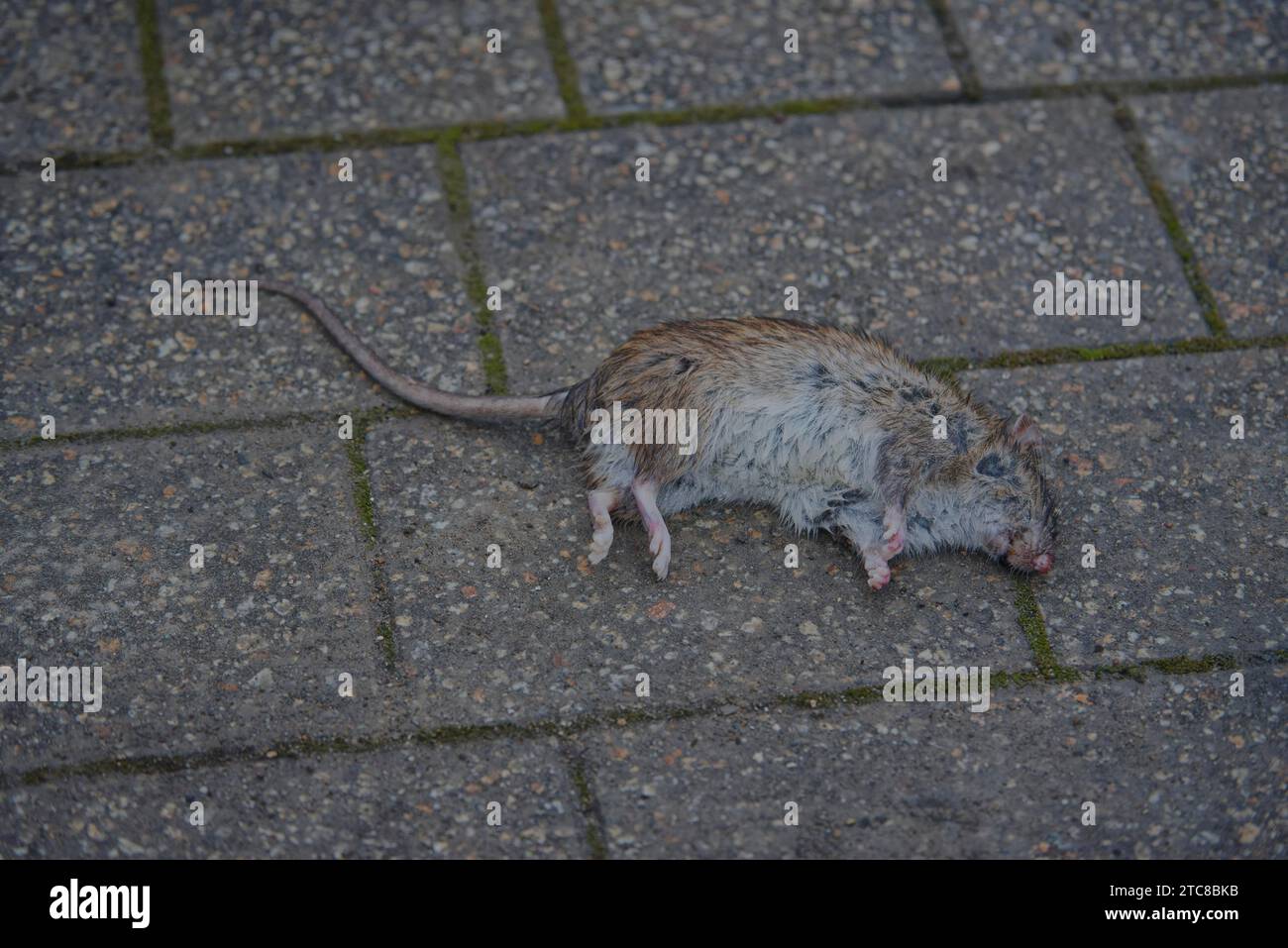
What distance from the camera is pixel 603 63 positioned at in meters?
5.89

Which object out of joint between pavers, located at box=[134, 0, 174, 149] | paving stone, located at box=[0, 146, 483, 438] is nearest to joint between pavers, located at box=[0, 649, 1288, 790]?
paving stone, located at box=[0, 146, 483, 438]

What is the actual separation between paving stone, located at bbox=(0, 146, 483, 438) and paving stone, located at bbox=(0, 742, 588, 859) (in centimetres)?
131

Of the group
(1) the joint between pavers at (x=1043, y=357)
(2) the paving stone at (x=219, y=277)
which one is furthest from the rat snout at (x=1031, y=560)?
(2) the paving stone at (x=219, y=277)

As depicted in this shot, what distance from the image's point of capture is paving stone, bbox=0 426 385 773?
397cm

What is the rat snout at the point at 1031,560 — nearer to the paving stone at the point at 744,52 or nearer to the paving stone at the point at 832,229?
the paving stone at the point at 832,229

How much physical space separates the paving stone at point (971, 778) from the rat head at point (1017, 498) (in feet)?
1.38

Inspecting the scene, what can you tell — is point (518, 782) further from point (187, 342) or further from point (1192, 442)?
point (1192, 442)

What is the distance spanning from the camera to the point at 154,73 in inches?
226

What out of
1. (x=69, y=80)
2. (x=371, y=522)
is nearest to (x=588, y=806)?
(x=371, y=522)

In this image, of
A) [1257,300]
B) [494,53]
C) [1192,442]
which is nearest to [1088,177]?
[1257,300]

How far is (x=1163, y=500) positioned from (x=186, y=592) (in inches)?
114

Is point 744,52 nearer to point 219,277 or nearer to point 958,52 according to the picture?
point 958,52
